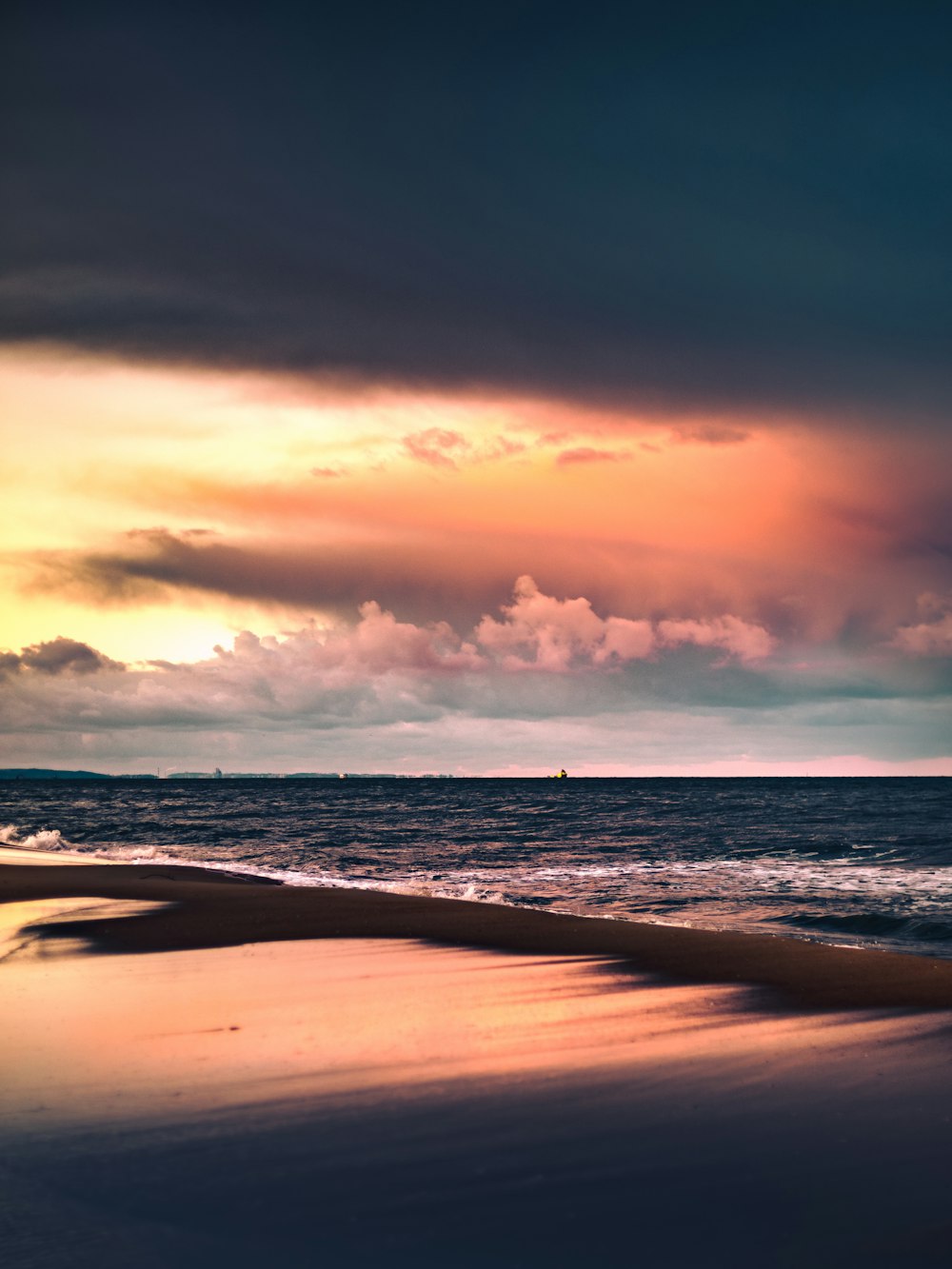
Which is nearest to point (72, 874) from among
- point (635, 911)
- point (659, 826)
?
point (635, 911)

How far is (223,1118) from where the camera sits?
6.23m

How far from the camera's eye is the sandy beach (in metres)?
4.75

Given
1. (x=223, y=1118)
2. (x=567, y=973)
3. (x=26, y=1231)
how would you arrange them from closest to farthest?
(x=26, y=1231), (x=223, y=1118), (x=567, y=973)

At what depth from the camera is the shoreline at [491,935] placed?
37.2 feet

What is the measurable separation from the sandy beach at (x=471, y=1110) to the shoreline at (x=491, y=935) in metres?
0.14

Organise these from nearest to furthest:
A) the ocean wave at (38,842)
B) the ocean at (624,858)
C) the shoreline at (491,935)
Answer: the shoreline at (491,935) → the ocean at (624,858) → the ocean wave at (38,842)

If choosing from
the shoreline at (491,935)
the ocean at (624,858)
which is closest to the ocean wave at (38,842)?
the ocean at (624,858)

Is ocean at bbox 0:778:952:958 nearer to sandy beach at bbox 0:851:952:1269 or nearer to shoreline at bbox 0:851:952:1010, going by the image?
shoreline at bbox 0:851:952:1010

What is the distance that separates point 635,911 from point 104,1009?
13.1 meters

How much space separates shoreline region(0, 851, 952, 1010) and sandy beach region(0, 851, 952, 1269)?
139mm

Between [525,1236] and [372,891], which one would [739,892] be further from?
[525,1236]

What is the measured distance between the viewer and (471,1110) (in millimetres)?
6438

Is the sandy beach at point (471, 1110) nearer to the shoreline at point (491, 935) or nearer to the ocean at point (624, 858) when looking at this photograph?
the shoreline at point (491, 935)

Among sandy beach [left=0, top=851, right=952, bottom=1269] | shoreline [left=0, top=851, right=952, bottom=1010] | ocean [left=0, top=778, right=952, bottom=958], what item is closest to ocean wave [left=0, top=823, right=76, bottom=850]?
ocean [left=0, top=778, right=952, bottom=958]
